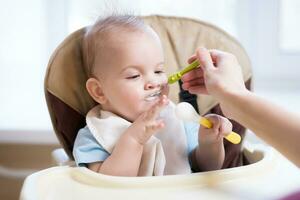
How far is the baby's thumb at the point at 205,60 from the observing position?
33.7 inches

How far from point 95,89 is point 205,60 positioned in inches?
12.6

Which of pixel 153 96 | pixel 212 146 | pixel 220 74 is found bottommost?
pixel 212 146

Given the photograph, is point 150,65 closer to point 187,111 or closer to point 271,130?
point 187,111

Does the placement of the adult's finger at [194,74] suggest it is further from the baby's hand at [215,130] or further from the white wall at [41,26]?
the white wall at [41,26]

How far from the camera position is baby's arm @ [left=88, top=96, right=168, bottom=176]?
0.93m

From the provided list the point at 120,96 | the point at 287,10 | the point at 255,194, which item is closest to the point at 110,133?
the point at 120,96

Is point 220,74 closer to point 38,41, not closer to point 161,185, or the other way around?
point 161,185

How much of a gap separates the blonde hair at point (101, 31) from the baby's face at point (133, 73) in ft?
0.08

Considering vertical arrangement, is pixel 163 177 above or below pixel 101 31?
below

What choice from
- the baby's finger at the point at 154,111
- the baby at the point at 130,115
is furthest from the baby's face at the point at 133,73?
the baby's finger at the point at 154,111

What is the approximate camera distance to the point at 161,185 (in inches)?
33.8

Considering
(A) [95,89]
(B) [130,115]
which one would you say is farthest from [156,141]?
(A) [95,89]

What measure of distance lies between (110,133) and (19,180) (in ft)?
2.44

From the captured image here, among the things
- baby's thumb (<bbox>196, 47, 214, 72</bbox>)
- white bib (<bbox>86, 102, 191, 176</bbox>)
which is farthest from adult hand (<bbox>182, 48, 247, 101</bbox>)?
white bib (<bbox>86, 102, 191, 176</bbox>)
